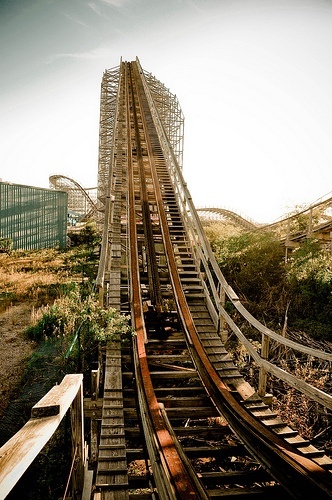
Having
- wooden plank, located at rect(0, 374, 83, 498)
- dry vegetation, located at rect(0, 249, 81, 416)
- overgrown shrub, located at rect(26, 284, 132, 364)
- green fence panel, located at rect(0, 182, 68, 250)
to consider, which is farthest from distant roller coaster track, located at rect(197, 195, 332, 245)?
green fence panel, located at rect(0, 182, 68, 250)

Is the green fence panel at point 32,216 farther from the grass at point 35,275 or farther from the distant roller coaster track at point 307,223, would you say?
the distant roller coaster track at point 307,223

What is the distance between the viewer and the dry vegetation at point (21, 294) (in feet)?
19.0

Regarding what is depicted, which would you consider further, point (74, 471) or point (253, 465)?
point (253, 465)

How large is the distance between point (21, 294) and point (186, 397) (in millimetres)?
7467

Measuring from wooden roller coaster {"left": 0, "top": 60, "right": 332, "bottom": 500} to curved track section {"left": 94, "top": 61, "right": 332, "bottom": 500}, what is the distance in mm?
14

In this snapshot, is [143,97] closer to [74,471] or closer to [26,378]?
[26,378]

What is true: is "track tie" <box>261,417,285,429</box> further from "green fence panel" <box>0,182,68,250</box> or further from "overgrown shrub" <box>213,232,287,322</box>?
"green fence panel" <box>0,182,68,250</box>

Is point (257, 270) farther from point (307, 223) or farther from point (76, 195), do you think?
point (76, 195)

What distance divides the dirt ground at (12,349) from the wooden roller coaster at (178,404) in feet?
5.64

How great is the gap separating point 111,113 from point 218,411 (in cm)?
2458

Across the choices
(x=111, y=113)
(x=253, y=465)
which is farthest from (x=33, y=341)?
(x=111, y=113)

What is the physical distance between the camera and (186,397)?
414 centimetres

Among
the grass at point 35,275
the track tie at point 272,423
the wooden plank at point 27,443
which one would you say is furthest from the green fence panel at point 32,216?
the wooden plank at point 27,443

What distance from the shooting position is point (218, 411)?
12.3 feet
